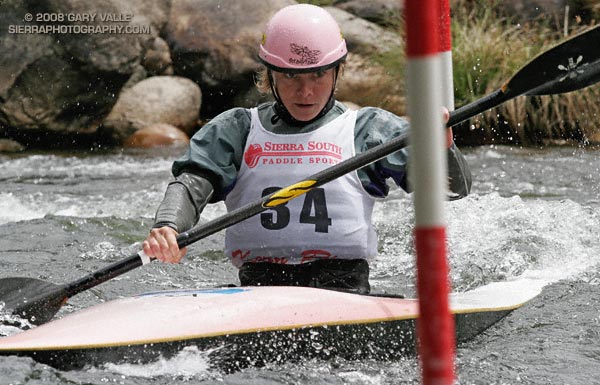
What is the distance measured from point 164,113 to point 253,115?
7.04 metres

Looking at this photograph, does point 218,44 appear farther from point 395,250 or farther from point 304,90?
point 304,90

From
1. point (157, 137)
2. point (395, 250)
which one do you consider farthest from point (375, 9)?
point (395, 250)

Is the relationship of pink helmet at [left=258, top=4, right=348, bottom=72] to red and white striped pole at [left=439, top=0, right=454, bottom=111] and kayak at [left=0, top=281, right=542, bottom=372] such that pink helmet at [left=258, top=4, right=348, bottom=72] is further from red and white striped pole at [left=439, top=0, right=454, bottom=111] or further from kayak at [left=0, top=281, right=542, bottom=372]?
kayak at [left=0, top=281, right=542, bottom=372]

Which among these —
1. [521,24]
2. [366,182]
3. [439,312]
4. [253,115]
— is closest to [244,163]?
[253,115]

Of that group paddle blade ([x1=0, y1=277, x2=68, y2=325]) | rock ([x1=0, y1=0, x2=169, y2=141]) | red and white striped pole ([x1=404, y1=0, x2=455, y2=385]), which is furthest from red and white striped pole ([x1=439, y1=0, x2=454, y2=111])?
rock ([x1=0, y1=0, x2=169, y2=141])

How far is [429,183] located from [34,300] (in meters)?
2.39

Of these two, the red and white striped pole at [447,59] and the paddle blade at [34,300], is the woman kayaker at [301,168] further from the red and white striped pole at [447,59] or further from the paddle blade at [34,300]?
the paddle blade at [34,300]

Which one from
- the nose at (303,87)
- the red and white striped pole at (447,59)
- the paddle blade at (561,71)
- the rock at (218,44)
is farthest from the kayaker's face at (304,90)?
the rock at (218,44)

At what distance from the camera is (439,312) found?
4.91ft

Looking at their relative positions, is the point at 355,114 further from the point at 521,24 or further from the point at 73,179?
the point at 521,24

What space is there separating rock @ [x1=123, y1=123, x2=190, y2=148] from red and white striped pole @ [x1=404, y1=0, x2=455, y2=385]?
891 centimetres

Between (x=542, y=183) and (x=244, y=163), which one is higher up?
(x=244, y=163)

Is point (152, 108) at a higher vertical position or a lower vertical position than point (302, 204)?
lower

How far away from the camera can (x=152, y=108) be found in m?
10.6
